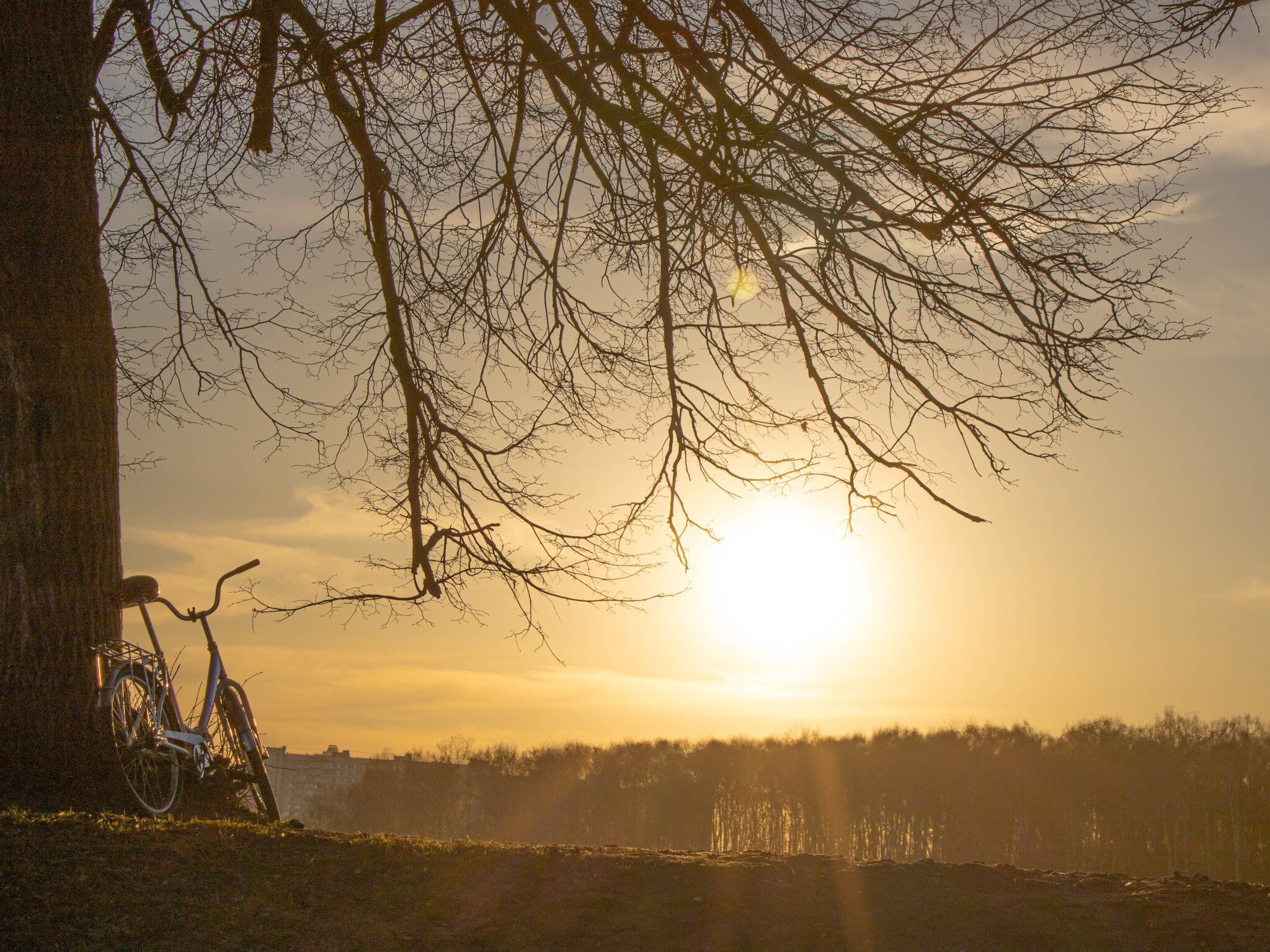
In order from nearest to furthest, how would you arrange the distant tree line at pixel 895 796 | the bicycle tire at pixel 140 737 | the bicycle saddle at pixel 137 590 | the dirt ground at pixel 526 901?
the dirt ground at pixel 526 901, the bicycle tire at pixel 140 737, the bicycle saddle at pixel 137 590, the distant tree line at pixel 895 796

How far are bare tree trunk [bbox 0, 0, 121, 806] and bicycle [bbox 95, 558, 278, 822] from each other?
167 mm

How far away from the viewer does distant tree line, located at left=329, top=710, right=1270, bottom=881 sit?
5084 cm

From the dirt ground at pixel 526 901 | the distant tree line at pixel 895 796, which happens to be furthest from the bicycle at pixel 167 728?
the distant tree line at pixel 895 796

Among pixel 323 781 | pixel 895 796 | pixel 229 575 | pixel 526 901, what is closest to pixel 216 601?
pixel 229 575

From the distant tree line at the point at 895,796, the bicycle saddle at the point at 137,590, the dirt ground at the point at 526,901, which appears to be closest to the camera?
the dirt ground at the point at 526,901

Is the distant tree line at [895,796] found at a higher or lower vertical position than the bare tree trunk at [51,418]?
lower

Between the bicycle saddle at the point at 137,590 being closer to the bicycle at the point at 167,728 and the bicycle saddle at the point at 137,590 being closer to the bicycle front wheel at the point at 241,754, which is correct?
the bicycle at the point at 167,728

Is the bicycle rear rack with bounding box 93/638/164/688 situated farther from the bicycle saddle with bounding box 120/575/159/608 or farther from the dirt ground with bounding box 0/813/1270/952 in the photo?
the dirt ground with bounding box 0/813/1270/952

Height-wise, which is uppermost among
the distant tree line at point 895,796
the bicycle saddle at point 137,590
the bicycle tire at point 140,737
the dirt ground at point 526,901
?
the bicycle saddle at point 137,590

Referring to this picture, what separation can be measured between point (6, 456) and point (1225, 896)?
574 cm

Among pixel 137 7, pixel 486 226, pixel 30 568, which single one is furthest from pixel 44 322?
pixel 137 7

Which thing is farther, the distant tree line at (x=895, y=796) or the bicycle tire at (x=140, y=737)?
the distant tree line at (x=895, y=796)

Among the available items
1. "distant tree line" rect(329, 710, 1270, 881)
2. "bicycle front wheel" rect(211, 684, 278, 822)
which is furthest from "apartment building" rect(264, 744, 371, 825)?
"bicycle front wheel" rect(211, 684, 278, 822)

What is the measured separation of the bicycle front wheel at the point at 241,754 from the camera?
512cm
